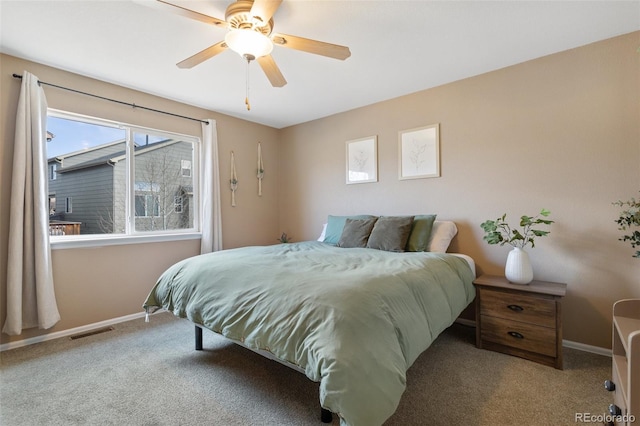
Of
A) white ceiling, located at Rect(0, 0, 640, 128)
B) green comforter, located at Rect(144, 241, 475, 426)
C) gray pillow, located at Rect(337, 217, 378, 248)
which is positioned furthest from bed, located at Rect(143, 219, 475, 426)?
white ceiling, located at Rect(0, 0, 640, 128)

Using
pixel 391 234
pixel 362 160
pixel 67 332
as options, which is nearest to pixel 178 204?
pixel 67 332

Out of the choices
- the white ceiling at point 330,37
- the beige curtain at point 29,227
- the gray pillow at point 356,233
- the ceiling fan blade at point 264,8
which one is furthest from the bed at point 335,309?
the white ceiling at point 330,37

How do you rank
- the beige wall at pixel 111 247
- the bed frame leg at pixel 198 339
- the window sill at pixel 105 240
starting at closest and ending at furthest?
1. the bed frame leg at pixel 198 339
2. the beige wall at pixel 111 247
3. the window sill at pixel 105 240

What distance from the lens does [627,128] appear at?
87.7 inches

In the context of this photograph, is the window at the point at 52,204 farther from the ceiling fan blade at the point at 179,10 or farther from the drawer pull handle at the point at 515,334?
the drawer pull handle at the point at 515,334

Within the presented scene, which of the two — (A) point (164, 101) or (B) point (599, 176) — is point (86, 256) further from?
(B) point (599, 176)

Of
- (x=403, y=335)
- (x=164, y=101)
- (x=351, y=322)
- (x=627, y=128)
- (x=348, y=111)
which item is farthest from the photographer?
(x=348, y=111)

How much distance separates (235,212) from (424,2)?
323 cm

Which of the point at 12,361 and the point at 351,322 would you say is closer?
the point at 351,322

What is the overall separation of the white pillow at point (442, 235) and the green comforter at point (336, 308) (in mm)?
423

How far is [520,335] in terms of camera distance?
7.27 ft

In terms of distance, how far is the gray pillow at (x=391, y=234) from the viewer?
285cm

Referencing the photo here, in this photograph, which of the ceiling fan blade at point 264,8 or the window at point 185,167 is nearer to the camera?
the ceiling fan blade at point 264,8

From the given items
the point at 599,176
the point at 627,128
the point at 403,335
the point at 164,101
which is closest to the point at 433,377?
the point at 403,335
